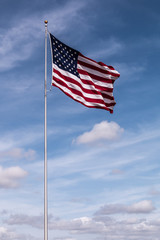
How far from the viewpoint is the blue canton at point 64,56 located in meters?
32.1

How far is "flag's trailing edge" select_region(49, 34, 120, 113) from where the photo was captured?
31609 mm

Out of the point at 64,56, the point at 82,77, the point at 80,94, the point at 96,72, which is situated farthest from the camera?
the point at 96,72

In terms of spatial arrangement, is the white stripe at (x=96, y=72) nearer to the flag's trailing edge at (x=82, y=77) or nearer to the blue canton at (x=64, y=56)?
the flag's trailing edge at (x=82, y=77)

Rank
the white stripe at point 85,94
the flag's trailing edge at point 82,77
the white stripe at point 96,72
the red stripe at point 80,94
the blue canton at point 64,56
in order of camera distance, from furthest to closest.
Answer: the white stripe at point 96,72
the blue canton at point 64,56
the flag's trailing edge at point 82,77
the white stripe at point 85,94
the red stripe at point 80,94

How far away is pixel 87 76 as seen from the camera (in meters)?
33.6

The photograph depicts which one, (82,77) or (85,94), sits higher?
(82,77)

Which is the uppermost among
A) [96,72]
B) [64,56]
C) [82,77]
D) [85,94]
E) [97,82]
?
[64,56]

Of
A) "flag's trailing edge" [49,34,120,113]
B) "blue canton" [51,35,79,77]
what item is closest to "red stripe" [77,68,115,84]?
"flag's trailing edge" [49,34,120,113]

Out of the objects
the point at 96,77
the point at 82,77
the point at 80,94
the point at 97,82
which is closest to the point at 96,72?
the point at 96,77

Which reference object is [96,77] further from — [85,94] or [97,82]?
[85,94]

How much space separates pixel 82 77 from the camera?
33281 millimetres

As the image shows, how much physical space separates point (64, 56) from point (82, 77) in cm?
245

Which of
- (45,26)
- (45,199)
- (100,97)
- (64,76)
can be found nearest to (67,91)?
(64,76)

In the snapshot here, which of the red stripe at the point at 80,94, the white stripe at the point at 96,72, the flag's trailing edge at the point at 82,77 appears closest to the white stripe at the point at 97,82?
the flag's trailing edge at the point at 82,77
